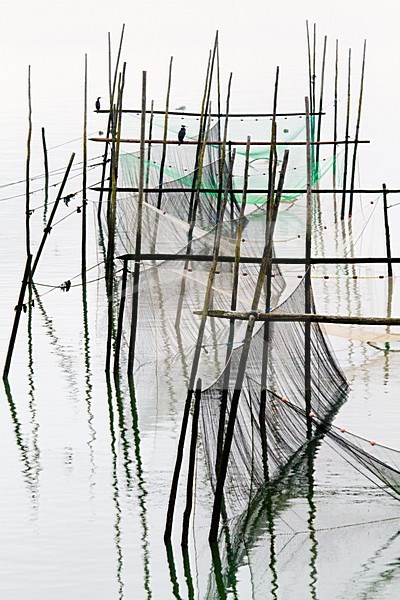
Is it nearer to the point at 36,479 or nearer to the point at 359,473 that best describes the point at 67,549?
the point at 36,479

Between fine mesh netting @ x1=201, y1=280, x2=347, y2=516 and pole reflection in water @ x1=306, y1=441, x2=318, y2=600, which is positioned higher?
fine mesh netting @ x1=201, y1=280, x2=347, y2=516

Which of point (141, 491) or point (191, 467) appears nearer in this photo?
point (191, 467)

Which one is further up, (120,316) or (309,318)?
(309,318)

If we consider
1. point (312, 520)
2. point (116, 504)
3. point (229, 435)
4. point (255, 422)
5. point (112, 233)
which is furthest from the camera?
point (112, 233)

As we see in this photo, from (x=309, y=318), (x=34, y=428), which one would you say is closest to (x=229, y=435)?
(x=309, y=318)

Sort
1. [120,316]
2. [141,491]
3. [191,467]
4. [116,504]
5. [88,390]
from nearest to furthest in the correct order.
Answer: [191,467] → [116,504] → [141,491] → [120,316] → [88,390]

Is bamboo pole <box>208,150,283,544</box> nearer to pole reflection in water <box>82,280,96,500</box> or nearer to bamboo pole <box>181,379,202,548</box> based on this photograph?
bamboo pole <box>181,379,202,548</box>

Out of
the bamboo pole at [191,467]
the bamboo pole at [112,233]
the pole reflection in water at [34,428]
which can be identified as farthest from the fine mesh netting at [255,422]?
the bamboo pole at [112,233]

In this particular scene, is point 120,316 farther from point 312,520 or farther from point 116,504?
point 312,520

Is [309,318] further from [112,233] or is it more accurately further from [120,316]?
[112,233]

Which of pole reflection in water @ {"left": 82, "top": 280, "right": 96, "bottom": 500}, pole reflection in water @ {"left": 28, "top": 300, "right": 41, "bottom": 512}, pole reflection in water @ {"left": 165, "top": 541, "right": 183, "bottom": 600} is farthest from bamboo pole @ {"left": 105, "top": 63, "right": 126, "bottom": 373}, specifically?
pole reflection in water @ {"left": 165, "top": 541, "right": 183, "bottom": 600}

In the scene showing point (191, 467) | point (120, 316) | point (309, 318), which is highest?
point (309, 318)

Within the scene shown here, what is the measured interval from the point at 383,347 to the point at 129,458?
3.52 metres

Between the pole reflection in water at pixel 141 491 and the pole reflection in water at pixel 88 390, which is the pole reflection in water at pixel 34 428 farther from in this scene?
the pole reflection in water at pixel 141 491
